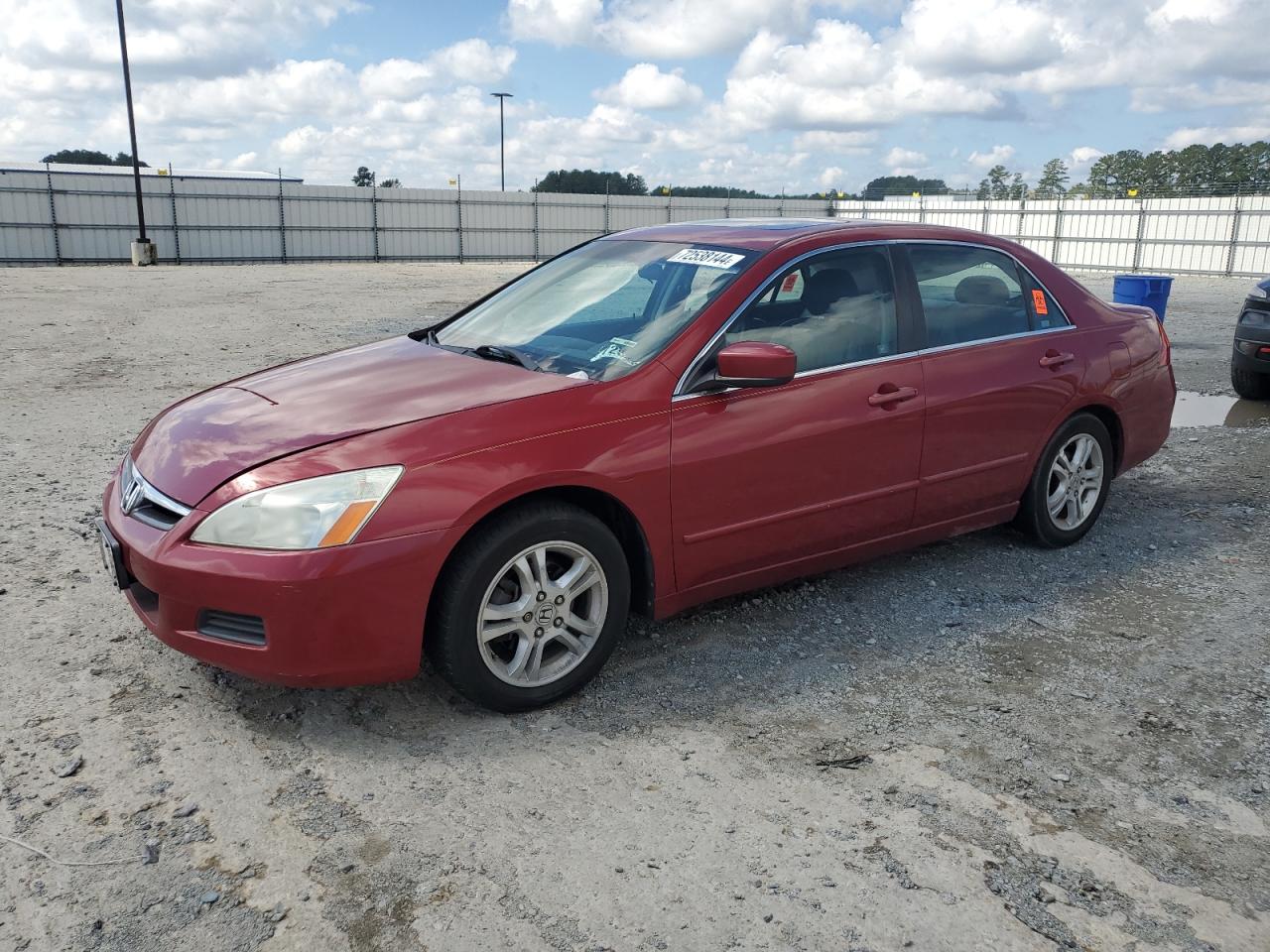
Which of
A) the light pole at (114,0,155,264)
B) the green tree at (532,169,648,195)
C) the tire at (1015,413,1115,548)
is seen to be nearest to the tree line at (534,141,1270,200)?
the green tree at (532,169,648,195)

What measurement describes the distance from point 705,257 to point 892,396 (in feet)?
3.11

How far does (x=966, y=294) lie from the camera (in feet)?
15.0

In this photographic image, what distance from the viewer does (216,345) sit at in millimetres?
12203

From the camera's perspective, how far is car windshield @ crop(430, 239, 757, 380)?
373 centimetres

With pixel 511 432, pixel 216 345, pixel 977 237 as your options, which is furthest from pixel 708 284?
pixel 216 345

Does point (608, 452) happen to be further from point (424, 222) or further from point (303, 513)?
point (424, 222)

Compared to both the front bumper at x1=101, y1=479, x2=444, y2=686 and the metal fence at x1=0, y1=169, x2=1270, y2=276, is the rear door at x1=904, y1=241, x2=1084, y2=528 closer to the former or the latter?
the front bumper at x1=101, y1=479, x2=444, y2=686

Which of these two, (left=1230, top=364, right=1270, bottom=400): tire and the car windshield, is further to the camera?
(left=1230, top=364, right=1270, bottom=400): tire

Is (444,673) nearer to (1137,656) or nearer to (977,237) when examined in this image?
(1137,656)

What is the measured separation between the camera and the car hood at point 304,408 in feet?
10.6

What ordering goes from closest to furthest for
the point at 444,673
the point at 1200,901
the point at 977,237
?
the point at 1200,901, the point at 444,673, the point at 977,237

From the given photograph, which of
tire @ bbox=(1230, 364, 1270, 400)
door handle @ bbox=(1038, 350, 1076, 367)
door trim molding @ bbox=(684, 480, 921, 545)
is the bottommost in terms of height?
tire @ bbox=(1230, 364, 1270, 400)

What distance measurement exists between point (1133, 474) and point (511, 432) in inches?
195

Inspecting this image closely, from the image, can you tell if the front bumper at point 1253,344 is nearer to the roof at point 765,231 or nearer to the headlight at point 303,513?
the roof at point 765,231
